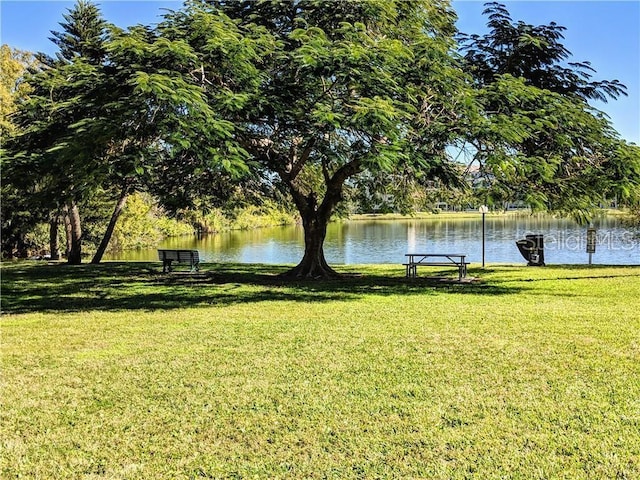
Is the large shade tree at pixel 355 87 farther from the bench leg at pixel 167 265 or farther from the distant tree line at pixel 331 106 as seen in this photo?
the bench leg at pixel 167 265

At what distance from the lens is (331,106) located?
10.1m

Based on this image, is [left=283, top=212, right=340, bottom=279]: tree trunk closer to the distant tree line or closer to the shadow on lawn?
the shadow on lawn

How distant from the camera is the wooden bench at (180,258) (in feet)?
53.8

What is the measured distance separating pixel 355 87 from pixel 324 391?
22.5 feet

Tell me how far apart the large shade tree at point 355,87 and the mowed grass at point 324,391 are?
331 cm

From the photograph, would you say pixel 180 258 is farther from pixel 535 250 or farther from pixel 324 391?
pixel 324 391

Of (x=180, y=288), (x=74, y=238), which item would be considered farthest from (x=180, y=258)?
(x=74, y=238)

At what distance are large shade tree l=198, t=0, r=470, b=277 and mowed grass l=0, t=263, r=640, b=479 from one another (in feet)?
10.9

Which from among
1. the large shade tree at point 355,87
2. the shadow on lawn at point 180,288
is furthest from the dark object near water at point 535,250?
the large shade tree at point 355,87

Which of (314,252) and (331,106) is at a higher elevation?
(331,106)

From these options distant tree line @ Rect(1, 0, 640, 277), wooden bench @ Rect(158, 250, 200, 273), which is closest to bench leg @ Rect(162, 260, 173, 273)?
wooden bench @ Rect(158, 250, 200, 273)

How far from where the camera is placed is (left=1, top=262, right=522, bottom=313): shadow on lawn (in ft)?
35.6

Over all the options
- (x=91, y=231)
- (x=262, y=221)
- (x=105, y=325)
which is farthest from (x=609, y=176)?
(x=262, y=221)

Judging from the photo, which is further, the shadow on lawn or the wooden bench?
the wooden bench
